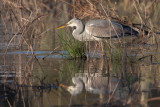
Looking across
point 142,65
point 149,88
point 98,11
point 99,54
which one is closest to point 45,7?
point 98,11

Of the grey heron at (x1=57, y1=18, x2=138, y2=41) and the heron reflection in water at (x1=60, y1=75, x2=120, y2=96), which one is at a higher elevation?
the grey heron at (x1=57, y1=18, x2=138, y2=41)

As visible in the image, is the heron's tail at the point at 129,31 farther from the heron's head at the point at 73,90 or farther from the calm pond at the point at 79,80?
the heron's head at the point at 73,90

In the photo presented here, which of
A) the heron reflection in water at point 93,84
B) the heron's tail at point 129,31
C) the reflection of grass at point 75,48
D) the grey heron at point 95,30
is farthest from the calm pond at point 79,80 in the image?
the heron's tail at point 129,31

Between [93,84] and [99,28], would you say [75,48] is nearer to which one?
[99,28]

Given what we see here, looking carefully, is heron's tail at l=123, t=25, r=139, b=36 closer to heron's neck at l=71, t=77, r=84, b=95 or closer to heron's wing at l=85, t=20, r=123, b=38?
heron's wing at l=85, t=20, r=123, b=38

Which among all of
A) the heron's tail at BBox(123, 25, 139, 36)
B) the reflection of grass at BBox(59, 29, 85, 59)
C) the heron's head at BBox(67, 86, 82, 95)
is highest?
the heron's tail at BBox(123, 25, 139, 36)

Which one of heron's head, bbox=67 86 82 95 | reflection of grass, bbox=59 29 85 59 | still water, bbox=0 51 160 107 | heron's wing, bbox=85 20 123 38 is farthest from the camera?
heron's wing, bbox=85 20 123 38

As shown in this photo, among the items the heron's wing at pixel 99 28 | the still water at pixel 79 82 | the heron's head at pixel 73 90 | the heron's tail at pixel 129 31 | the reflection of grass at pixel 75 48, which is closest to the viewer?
the still water at pixel 79 82

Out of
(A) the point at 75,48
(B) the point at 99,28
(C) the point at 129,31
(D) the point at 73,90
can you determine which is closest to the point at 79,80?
(D) the point at 73,90

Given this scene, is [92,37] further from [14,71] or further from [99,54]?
[14,71]

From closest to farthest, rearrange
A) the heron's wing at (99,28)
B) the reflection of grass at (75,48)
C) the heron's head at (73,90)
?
the heron's head at (73,90)
the reflection of grass at (75,48)
the heron's wing at (99,28)

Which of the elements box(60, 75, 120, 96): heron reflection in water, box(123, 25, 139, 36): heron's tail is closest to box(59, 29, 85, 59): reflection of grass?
box(123, 25, 139, 36): heron's tail

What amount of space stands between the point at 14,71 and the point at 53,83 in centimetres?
132

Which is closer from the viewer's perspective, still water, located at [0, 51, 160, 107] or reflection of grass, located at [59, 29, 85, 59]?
still water, located at [0, 51, 160, 107]
